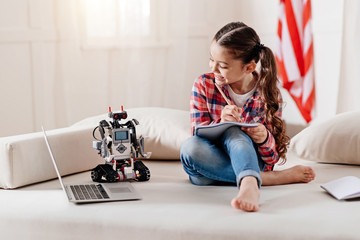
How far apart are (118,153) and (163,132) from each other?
0.41 meters

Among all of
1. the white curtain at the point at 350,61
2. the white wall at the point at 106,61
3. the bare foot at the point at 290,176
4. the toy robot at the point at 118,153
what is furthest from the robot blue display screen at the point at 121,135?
the white curtain at the point at 350,61

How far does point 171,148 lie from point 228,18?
1.24 m

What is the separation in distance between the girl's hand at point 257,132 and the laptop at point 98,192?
377 millimetres

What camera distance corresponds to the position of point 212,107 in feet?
5.54

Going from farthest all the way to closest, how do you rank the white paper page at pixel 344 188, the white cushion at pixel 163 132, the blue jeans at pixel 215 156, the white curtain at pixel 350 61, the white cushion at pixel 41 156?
the white curtain at pixel 350 61 → the white cushion at pixel 163 132 → the white cushion at pixel 41 156 → the blue jeans at pixel 215 156 → the white paper page at pixel 344 188

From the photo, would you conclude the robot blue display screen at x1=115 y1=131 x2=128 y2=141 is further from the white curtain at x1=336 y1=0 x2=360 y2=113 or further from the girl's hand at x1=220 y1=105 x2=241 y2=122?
the white curtain at x1=336 y1=0 x2=360 y2=113

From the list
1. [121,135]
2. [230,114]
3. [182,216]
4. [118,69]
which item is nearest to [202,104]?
[230,114]

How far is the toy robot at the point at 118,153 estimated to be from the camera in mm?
1650

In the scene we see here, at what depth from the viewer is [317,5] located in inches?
99.3

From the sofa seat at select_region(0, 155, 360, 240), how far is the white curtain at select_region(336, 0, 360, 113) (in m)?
0.93

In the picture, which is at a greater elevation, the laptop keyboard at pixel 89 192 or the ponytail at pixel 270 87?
the ponytail at pixel 270 87

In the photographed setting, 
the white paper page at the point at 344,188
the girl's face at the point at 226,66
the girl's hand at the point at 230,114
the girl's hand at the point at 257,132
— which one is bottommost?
the white paper page at the point at 344,188

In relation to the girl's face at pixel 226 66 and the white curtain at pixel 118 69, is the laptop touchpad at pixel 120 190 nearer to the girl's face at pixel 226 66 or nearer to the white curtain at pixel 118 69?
the girl's face at pixel 226 66

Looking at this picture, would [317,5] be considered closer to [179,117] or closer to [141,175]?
[179,117]
